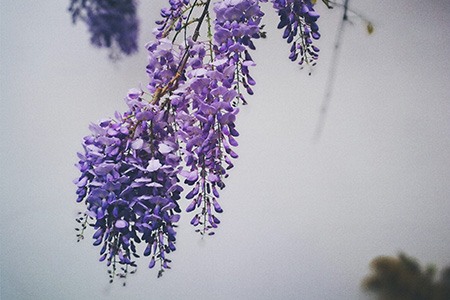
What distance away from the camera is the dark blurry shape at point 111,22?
4.60 ft

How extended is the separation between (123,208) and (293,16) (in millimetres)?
633

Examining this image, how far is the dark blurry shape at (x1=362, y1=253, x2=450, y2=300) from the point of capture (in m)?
1.43

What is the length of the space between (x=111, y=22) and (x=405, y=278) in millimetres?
1608

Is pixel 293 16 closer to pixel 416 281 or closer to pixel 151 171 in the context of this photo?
pixel 151 171

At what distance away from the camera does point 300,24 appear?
3.13 feet

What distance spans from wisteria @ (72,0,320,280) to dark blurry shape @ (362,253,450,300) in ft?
3.03

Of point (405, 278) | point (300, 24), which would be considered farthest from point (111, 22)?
point (405, 278)

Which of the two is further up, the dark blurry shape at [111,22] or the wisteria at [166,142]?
the dark blurry shape at [111,22]

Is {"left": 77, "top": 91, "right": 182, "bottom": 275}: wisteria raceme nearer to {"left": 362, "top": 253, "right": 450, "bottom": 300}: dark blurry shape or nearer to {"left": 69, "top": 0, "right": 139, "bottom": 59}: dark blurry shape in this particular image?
{"left": 69, "top": 0, "right": 139, "bottom": 59}: dark blurry shape

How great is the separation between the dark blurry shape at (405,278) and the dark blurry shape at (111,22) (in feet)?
4.27

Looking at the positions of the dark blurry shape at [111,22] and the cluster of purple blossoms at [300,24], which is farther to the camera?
the dark blurry shape at [111,22]

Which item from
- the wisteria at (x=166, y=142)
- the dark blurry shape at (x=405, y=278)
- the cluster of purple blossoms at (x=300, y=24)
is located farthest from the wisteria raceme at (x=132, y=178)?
the dark blurry shape at (x=405, y=278)

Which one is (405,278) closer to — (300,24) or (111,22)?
(300,24)

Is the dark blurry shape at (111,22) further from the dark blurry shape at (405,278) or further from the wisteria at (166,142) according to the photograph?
the dark blurry shape at (405,278)
